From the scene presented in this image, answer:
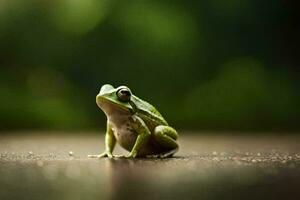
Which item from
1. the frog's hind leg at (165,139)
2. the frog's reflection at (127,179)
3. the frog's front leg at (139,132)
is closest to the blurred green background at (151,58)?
the frog's hind leg at (165,139)

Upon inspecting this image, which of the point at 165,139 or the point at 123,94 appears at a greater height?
the point at 123,94

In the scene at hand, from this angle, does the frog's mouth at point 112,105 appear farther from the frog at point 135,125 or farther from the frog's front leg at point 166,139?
the frog's front leg at point 166,139

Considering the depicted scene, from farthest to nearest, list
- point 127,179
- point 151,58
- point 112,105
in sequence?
point 151,58 → point 112,105 → point 127,179

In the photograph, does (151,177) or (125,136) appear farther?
(125,136)

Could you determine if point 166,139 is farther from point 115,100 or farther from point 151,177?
point 151,177

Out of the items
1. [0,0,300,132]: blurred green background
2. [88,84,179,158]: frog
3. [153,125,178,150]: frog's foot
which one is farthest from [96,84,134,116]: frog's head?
[0,0,300,132]: blurred green background

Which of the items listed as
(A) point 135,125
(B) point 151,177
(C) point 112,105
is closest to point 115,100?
(C) point 112,105

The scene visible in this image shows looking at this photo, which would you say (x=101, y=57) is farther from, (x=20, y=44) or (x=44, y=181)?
(x=44, y=181)
